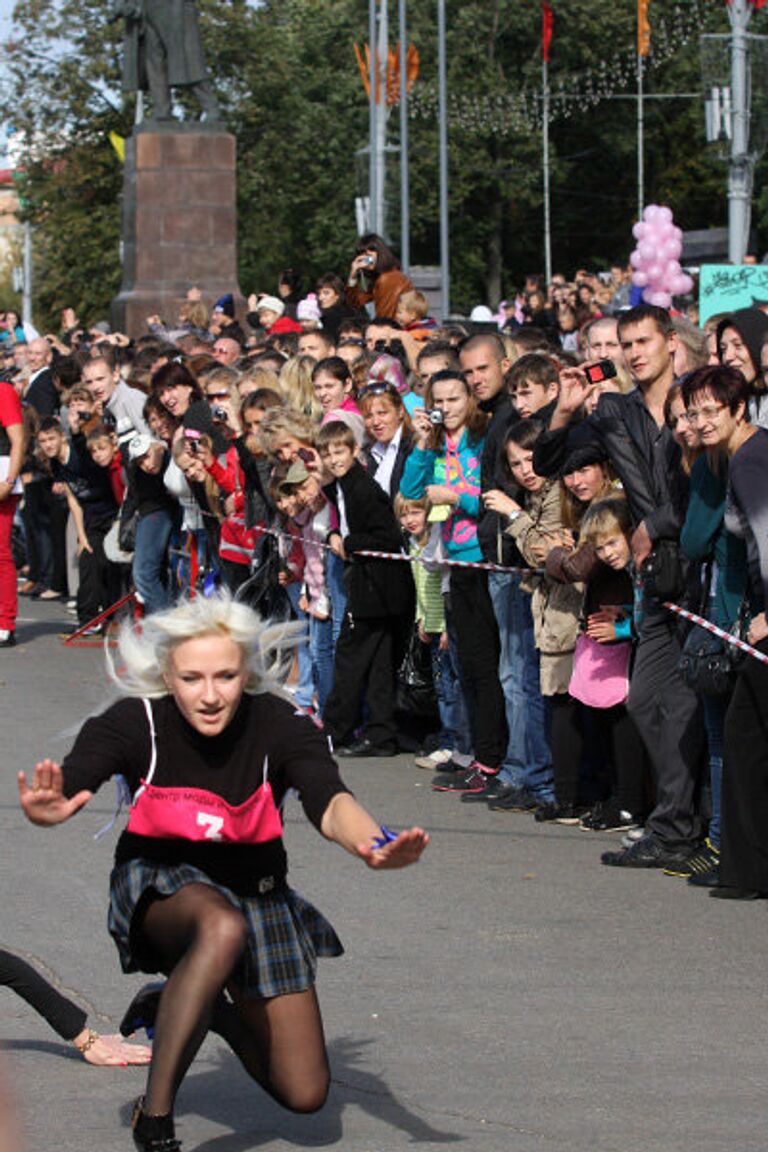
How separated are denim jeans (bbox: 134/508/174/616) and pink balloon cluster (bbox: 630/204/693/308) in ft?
23.3

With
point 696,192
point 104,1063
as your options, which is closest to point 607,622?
point 104,1063

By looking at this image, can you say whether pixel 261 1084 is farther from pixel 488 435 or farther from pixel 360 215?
pixel 360 215

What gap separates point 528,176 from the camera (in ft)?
234

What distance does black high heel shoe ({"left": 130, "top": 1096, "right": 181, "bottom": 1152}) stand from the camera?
5.11m

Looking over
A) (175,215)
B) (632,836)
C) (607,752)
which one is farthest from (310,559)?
(175,215)

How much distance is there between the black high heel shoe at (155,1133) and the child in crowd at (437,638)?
614 cm

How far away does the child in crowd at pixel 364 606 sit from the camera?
11.9 m

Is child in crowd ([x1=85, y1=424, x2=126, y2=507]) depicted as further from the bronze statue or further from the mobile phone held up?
the bronze statue

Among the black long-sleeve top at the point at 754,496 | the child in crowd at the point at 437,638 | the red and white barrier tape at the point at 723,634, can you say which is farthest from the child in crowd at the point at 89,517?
the black long-sleeve top at the point at 754,496

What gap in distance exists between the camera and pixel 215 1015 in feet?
17.8

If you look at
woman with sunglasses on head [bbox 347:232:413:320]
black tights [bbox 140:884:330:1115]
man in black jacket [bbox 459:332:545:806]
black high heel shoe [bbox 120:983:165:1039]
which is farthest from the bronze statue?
black tights [bbox 140:884:330:1115]

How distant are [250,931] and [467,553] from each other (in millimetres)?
5800

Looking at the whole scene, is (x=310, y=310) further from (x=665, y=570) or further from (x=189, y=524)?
(x=665, y=570)

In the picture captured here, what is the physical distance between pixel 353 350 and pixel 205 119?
14447 mm
